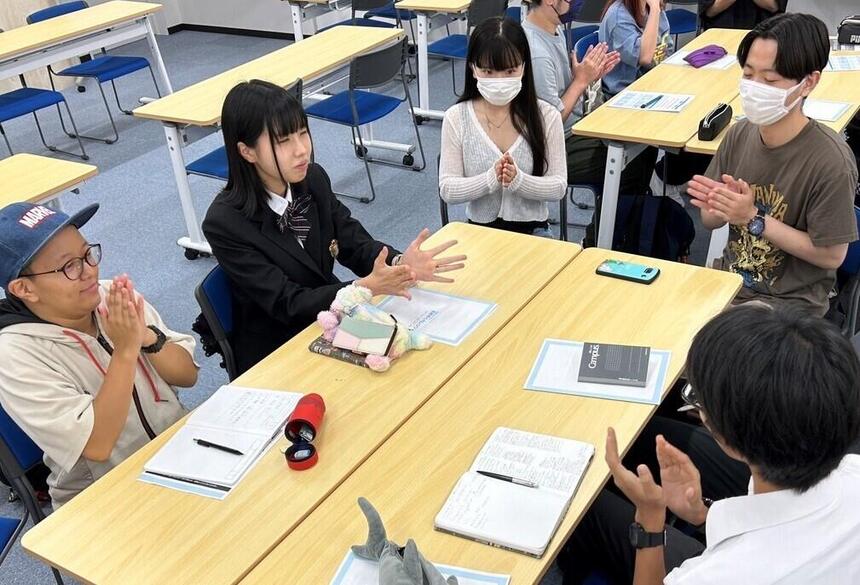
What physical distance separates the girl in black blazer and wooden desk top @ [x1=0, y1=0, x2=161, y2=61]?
353 centimetres

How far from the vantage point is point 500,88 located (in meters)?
2.50

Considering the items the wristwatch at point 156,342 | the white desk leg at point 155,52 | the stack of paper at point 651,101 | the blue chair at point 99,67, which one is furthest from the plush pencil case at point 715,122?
the white desk leg at point 155,52

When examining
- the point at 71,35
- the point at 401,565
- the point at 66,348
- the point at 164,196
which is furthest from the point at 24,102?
the point at 401,565

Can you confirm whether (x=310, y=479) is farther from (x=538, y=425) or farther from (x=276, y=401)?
(x=538, y=425)

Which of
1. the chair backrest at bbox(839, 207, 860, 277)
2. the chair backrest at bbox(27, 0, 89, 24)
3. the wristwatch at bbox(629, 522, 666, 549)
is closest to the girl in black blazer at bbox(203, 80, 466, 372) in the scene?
the wristwatch at bbox(629, 522, 666, 549)

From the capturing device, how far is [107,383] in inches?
63.5

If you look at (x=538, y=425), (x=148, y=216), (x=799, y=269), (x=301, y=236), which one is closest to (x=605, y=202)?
(x=799, y=269)

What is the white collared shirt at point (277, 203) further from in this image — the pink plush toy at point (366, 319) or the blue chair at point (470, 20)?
the blue chair at point (470, 20)

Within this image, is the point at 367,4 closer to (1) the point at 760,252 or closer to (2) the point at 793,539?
(1) the point at 760,252

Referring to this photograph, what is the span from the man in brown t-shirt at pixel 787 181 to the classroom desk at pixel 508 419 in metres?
0.29

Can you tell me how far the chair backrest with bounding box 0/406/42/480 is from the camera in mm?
1638

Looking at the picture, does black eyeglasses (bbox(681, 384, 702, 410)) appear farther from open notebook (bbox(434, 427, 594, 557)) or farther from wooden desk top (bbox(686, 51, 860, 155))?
wooden desk top (bbox(686, 51, 860, 155))

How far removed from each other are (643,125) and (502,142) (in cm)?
68

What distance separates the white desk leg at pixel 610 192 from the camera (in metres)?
2.91
